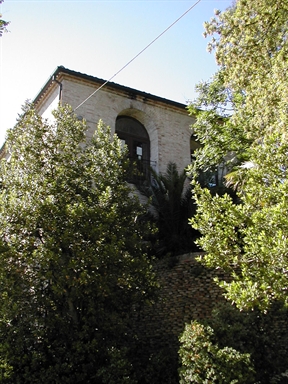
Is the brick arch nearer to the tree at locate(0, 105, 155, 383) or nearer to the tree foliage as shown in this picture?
the tree at locate(0, 105, 155, 383)

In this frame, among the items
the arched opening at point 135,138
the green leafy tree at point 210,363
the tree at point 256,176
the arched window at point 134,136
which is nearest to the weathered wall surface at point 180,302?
the tree at point 256,176

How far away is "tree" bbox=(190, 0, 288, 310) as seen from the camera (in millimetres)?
6762

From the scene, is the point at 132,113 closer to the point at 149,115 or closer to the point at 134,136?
the point at 149,115

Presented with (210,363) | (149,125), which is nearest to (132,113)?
(149,125)


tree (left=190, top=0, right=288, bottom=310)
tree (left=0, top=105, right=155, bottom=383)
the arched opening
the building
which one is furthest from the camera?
the arched opening

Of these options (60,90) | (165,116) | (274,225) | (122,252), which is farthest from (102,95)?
(274,225)

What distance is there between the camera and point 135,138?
54.2ft

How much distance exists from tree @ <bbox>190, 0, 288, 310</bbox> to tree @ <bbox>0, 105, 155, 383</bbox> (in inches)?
75.3

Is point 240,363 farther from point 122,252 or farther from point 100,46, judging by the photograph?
point 100,46

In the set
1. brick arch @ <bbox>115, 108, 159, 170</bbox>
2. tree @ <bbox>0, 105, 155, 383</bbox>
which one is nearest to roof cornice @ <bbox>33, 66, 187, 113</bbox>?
brick arch @ <bbox>115, 108, 159, 170</bbox>

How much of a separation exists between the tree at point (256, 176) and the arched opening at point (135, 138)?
5209 millimetres

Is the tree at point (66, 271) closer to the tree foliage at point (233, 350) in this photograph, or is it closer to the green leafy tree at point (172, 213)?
the tree foliage at point (233, 350)

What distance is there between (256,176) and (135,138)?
372 inches

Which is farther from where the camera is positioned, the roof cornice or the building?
the building
